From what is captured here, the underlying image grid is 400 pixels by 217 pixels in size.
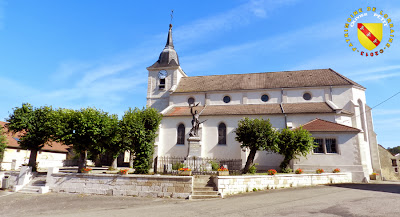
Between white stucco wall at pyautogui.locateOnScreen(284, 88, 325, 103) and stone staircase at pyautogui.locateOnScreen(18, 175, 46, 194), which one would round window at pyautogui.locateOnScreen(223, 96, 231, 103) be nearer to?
white stucco wall at pyautogui.locateOnScreen(284, 88, 325, 103)

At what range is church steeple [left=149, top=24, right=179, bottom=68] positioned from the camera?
106ft

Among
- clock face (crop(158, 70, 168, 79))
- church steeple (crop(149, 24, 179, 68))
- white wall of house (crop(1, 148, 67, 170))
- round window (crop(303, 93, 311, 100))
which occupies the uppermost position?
church steeple (crop(149, 24, 179, 68))

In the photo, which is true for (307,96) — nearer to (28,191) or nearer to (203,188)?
(203,188)

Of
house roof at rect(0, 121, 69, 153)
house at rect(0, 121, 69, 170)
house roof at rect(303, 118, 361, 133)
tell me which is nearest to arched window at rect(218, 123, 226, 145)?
house roof at rect(303, 118, 361, 133)

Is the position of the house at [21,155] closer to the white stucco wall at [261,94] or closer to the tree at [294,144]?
the tree at [294,144]

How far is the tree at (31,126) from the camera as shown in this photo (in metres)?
18.3

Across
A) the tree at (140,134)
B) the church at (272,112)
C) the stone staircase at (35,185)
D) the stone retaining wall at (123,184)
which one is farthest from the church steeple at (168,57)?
the stone retaining wall at (123,184)

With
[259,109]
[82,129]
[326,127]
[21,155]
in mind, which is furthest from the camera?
[21,155]

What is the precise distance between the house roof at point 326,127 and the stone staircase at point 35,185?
887 inches

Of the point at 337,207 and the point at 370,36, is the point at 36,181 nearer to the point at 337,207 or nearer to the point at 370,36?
the point at 337,207

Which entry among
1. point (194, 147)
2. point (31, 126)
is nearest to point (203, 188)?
point (194, 147)

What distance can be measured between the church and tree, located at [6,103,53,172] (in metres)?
10.8

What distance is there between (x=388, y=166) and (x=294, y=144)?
14.6 metres

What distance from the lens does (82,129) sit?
16453 mm
